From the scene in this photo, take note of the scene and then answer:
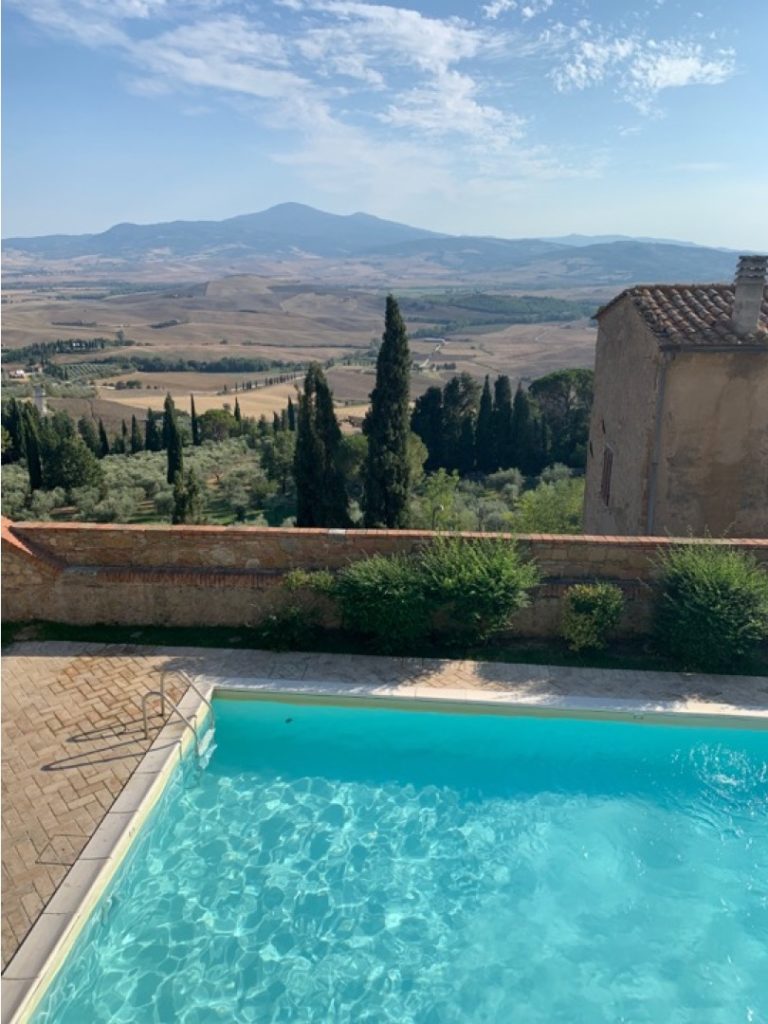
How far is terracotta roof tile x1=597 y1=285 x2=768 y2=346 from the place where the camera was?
11.3 metres

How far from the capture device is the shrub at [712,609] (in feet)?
27.5

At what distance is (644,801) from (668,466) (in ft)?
19.1

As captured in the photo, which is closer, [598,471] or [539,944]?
[539,944]

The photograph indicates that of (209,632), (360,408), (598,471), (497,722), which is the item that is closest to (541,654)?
(497,722)

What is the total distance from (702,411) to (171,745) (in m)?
8.83

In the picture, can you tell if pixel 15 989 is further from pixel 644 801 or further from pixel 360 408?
pixel 360 408

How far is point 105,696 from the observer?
313 inches

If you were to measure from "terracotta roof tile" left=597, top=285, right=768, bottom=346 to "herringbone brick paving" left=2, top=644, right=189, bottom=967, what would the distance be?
8677 mm

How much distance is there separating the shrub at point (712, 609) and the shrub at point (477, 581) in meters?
1.58

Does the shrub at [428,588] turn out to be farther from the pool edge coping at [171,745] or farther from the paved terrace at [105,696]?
the pool edge coping at [171,745]

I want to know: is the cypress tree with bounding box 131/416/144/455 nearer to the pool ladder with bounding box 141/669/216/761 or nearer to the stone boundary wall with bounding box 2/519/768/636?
the stone boundary wall with bounding box 2/519/768/636

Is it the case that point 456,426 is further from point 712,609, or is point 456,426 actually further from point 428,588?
point 712,609

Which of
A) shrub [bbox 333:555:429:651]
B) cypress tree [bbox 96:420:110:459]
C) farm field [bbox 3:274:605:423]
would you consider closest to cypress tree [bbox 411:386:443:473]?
Answer: cypress tree [bbox 96:420:110:459]

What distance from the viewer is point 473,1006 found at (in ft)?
17.7
